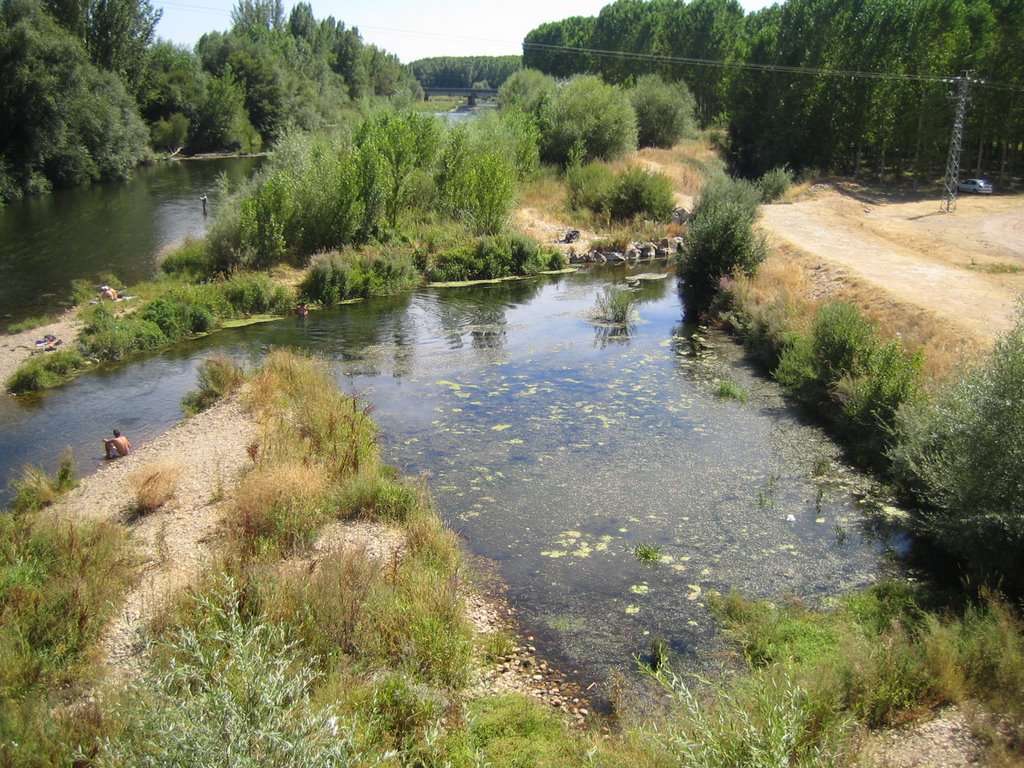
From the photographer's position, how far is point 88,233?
114 feet

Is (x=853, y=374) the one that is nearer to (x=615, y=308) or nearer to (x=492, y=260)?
(x=615, y=308)

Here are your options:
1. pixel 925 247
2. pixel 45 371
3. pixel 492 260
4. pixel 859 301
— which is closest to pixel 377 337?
pixel 45 371

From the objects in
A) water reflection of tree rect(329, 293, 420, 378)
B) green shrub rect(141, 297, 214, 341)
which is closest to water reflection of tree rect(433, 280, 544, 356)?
water reflection of tree rect(329, 293, 420, 378)

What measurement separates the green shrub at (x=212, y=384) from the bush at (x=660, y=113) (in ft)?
142

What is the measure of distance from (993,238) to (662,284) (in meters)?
13.2

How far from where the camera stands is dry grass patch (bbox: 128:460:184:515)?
11.4 m

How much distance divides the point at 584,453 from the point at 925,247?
2029 centimetres

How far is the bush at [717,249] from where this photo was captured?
78.7 ft

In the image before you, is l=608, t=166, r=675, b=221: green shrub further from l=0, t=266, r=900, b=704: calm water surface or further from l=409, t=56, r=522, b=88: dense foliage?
l=409, t=56, r=522, b=88: dense foliage

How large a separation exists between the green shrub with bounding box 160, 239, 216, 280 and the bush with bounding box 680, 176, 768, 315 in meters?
15.7

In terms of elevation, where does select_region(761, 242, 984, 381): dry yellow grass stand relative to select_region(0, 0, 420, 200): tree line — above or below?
below

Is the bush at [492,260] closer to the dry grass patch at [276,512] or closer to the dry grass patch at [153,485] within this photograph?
the dry grass patch at [153,485]

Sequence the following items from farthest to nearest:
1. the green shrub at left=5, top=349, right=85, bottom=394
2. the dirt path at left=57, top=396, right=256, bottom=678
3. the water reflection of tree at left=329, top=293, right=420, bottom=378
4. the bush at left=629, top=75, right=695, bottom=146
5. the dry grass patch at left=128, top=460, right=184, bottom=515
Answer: the bush at left=629, top=75, right=695, bottom=146
the water reflection of tree at left=329, top=293, right=420, bottom=378
the green shrub at left=5, top=349, right=85, bottom=394
the dry grass patch at left=128, top=460, right=184, bottom=515
the dirt path at left=57, top=396, right=256, bottom=678

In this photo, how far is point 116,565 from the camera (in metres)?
9.39
